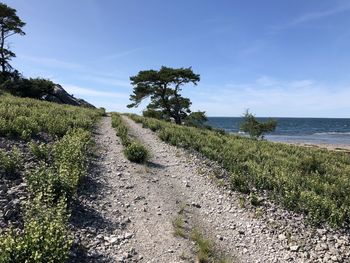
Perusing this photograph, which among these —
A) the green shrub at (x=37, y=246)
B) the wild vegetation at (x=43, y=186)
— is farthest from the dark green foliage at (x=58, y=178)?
the green shrub at (x=37, y=246)

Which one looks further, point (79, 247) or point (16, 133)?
point (16, 133)

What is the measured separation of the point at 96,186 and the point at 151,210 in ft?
8.27

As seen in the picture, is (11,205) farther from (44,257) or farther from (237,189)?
(237,189)

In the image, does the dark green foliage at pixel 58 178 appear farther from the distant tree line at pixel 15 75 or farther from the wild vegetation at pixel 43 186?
the distant tree line at pixel 15 75

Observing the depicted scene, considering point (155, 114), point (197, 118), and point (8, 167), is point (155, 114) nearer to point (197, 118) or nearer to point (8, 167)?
point (197, 118)

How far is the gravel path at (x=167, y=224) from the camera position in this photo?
830 centimetres

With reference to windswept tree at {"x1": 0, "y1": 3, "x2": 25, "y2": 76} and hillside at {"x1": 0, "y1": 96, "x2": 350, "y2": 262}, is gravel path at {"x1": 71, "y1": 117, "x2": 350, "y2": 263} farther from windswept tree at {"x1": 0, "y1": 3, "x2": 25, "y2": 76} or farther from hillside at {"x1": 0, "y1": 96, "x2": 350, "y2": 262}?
windswept tree at {"x1": 0, "y1": 3, "x2": 25, "y2": 76}

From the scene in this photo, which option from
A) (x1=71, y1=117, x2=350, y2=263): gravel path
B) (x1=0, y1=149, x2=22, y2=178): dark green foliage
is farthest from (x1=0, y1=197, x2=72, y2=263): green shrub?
(x1=0, y1=149, x2=22, y2=178): dark green foliage

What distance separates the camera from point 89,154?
15.9 m

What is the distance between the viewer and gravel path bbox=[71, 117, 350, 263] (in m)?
8.30

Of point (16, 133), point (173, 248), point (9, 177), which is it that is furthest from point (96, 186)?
point (16, 133)

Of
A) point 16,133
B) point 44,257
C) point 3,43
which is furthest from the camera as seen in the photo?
point 3,43

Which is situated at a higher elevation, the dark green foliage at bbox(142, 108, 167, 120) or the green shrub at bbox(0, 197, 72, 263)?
the dark green foliage at bbox(142, 108, 167, 120)

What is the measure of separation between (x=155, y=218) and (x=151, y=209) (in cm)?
69
